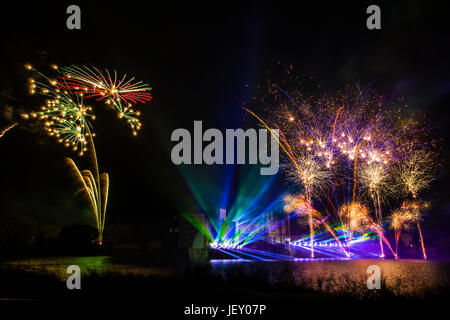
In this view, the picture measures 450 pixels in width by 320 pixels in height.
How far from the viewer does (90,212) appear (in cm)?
3894

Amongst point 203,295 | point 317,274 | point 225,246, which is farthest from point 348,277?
point 225,246

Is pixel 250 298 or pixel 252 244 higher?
pixel 250 298

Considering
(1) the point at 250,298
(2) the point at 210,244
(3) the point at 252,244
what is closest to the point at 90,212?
(2) the point at 210,244

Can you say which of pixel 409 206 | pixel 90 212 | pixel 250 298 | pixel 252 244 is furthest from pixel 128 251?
pixel 409 206

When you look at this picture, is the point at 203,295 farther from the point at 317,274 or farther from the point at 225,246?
the point at 225,246

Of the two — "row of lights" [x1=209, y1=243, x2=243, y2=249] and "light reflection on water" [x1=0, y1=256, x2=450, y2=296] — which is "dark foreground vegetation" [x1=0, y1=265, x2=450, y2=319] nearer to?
"light reflection on water" [x1=0, y1=256, x2=450, y2=296]

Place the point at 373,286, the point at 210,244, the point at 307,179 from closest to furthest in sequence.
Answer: the point at 373,286 < the point at 307,179 < the point at 210,244

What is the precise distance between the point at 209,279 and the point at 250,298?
2440mm

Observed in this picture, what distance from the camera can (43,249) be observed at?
33406mm

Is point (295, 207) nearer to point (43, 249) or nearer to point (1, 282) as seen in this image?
point (43, 249)

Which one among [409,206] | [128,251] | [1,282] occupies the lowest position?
[128,251]
